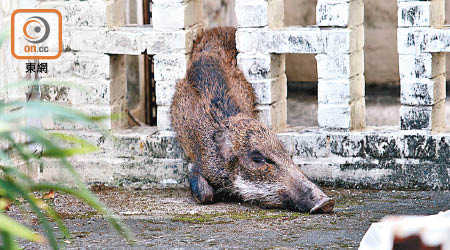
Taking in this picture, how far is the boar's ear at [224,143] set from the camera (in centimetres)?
643

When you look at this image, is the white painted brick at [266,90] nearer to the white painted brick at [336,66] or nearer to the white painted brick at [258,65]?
the white painted brick at [258,65]

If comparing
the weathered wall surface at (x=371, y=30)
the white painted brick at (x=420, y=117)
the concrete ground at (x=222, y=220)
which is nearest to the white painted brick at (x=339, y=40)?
the white painted brick at (x=420, y=117)

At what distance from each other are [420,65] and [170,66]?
191cm

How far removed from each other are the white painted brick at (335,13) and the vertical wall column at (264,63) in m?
0.40

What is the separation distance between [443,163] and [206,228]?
6.30 feet

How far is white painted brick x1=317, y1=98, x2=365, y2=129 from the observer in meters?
6.42

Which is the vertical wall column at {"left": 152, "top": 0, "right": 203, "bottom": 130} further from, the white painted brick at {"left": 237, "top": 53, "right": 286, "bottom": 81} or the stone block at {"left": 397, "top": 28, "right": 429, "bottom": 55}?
the stone block at {"left": 397, "top": 28, "right": 429, "bottom": 55}

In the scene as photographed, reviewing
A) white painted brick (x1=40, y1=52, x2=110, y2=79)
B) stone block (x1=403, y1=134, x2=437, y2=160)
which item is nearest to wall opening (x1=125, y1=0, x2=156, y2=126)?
white painted brick (x1=40, y1=52, x2=110, y2=79)

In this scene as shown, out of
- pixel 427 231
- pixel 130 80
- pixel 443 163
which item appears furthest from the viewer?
pixel 130 80

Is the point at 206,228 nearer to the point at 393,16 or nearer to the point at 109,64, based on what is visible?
the point at 109,64

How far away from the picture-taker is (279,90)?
6.77m

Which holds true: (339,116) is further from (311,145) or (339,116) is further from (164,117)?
(164,117)

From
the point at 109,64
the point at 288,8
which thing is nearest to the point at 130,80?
the point at 288,8

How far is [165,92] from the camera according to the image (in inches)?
268
